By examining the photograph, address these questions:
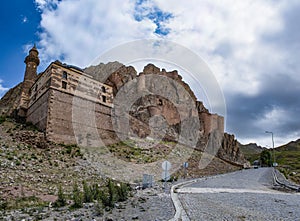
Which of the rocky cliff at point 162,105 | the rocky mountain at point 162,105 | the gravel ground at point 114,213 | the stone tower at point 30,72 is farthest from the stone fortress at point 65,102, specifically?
the gravel ground at point 114,213

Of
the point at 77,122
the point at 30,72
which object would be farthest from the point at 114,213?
the point at 30,72

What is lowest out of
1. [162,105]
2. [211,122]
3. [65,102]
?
[65,102]

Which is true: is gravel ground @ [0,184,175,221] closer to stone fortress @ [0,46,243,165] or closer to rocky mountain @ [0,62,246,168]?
stone fortress @ [0,46,243,165]

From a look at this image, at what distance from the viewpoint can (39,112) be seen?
29281 mm

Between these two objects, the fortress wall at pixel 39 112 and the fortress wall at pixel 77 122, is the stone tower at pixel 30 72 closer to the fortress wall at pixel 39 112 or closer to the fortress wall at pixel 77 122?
the fortress wall at pixel 39 112

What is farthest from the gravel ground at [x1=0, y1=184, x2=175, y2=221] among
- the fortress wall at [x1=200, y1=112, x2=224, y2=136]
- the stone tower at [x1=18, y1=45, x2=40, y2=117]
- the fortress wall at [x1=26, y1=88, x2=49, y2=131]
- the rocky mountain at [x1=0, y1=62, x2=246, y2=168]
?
the fortress wall at [x1=200, y1=112, x2=224, y2=136]

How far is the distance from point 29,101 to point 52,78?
7.90 metres

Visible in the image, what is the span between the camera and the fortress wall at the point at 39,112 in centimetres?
2743

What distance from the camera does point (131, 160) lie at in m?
28.4

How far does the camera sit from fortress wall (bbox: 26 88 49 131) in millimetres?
27428

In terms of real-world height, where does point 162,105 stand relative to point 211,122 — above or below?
above

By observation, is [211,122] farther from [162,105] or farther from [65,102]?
[65,102]

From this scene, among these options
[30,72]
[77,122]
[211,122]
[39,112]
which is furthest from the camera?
[211,122]

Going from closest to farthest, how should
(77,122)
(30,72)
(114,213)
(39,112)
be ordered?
(114,213), (39,112), (77,122), (30,72)
